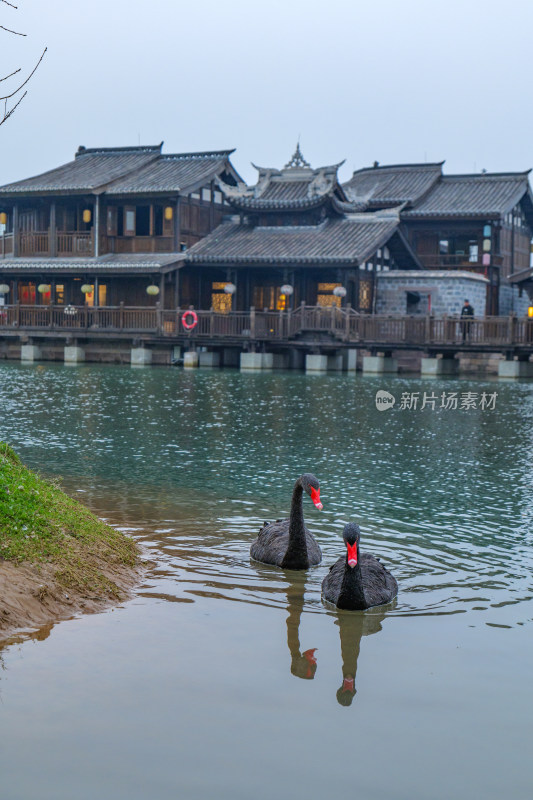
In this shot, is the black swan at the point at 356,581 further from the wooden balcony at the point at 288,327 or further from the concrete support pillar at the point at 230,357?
the concrete support pillar at the point at 230,357

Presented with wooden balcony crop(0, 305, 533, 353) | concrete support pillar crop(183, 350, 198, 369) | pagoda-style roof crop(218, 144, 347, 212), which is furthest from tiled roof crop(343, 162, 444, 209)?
concrete support pillar crop(183, 350, 198, 369)

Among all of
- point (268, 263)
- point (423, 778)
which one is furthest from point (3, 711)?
point (268, 263)

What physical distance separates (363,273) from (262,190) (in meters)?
6.49

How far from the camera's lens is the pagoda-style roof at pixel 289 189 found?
44375mm

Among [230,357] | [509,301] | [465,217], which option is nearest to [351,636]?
[230,357]

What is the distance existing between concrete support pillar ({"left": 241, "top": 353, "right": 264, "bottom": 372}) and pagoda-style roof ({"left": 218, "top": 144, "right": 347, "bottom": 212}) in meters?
8.07

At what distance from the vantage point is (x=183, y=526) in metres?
10.5

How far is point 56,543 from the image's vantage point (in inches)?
301

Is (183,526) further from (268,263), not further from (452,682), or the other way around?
(268,263)

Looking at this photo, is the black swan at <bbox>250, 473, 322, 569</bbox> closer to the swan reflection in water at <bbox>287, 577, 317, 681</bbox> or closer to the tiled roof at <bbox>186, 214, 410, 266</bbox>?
the swan reflection in water at <bbox>287, 577, 317, 681</bbox>

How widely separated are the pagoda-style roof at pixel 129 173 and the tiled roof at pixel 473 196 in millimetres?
10334

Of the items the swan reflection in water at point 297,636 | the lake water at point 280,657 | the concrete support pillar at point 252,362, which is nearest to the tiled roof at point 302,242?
the concrete support pillar at point 252,362

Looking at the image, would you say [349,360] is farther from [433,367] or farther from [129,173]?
[129,173]

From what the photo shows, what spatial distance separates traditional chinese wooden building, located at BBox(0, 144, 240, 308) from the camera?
4453cm
